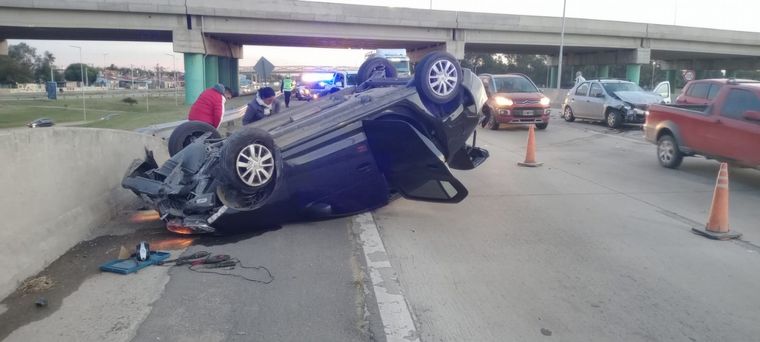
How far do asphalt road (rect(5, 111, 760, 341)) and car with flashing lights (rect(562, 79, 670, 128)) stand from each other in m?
11.2

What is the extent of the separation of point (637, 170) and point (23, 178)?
1035 centimetres

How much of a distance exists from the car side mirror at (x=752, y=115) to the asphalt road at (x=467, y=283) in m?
1.57

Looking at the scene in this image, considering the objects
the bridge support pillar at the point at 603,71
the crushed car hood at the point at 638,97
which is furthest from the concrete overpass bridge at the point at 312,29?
the crushed car hood at the point at 638,97

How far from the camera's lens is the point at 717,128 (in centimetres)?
996

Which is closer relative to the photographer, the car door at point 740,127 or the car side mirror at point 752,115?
the car side mirror at point 752,115

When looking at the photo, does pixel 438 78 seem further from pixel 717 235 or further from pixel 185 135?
pixel 717 235

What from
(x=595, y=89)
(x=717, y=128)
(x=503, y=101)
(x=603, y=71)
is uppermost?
(x=603, y=71)

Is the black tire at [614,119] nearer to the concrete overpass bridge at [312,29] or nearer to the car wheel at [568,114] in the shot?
the car wheel at [568,114]

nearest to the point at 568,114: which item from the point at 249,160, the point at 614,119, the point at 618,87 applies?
the point at 618,87

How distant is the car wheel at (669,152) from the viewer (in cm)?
1113

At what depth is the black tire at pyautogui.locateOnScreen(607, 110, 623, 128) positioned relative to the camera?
19016 millimetres

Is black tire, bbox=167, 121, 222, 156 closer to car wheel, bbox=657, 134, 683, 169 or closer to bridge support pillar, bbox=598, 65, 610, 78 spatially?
car wheel, bbox=657, 134, 683, 169

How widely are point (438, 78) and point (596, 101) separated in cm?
1503

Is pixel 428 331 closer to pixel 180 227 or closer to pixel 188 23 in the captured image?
pixel 180 227
